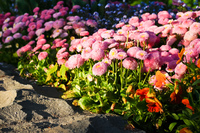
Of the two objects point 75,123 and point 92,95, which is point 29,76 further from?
point 75,123

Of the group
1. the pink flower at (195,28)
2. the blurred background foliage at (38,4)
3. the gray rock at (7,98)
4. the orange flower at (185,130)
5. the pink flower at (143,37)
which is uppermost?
the pink flower at (143,37)

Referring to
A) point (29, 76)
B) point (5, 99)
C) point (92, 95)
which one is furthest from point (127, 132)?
point (29, 76)

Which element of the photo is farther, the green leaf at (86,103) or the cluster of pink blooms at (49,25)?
the cluster of pink blooms at (49,25)

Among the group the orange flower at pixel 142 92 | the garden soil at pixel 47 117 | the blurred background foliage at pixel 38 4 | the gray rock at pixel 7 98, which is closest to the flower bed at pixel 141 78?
the orange flower at pixel 142 92

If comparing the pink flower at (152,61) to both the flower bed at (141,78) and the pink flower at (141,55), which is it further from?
the pink flower at (141,55)

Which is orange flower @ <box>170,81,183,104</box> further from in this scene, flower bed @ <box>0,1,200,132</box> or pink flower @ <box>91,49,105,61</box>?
pink flower @ <box>91,49,105,61</box>

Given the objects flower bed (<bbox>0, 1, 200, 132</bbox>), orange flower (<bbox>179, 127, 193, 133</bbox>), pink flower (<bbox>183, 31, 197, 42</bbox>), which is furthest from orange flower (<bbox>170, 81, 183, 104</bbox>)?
pink flower (<bbox>183, 31, 197, 42</bbox>)

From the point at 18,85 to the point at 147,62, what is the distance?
1.66 m

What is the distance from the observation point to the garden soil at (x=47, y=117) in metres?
1.68

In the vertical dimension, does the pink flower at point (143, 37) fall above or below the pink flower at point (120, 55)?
above

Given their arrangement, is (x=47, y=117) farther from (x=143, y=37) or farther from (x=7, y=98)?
(x=143, y=37)

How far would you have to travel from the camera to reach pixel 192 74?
186 cm

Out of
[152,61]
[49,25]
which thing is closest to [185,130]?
[152,61]

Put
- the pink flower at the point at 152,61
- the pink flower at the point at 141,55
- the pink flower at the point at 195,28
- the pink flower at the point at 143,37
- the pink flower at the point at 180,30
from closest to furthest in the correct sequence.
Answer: the pink flower at the point at 141,55, the pink flower at the point at 152,61, the pink flower at the point at 143,37, the pink flower at the point at 195,28, the pink flower at the point at 180,30
